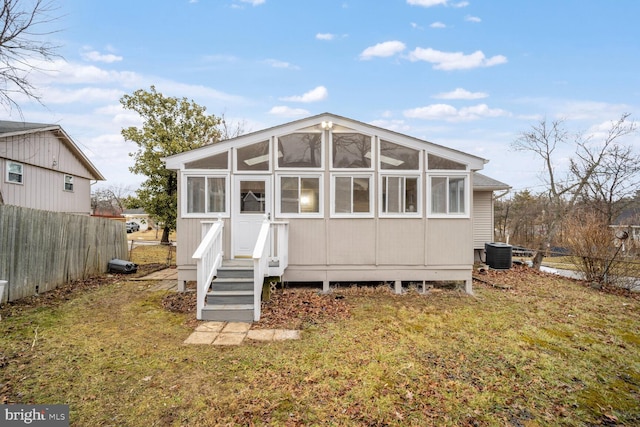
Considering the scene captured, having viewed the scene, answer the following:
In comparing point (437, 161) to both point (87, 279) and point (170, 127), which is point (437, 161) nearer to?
point (87, 279)

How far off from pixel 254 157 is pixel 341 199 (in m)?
2.37

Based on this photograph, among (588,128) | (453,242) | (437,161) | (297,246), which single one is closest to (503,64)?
(588,128)

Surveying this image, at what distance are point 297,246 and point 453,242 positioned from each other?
12.8ft

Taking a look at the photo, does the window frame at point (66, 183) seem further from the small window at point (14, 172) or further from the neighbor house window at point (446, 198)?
the neighbor house window at point (446, 198)

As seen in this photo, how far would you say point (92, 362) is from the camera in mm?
3672

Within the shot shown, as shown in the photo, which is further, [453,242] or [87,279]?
[87,279]

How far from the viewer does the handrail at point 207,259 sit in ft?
17.3

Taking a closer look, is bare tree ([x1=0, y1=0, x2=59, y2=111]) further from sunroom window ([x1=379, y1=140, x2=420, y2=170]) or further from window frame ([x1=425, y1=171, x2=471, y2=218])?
window frame ([x1=425, y1=171, x2=471, y2=218])

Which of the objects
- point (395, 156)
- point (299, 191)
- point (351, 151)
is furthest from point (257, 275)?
point (395, 156)

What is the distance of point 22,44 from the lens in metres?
7.75

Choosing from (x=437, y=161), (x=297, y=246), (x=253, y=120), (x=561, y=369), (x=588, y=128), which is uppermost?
(x=253, y=120)

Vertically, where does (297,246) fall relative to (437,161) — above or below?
below

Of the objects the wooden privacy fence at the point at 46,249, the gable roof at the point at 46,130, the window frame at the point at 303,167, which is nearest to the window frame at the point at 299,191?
the window frame at the point at 303,167

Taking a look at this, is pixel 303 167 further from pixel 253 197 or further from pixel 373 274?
pixel 373 274
